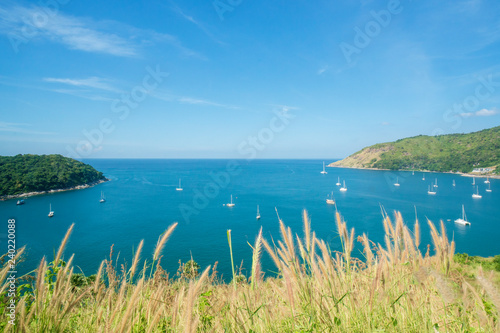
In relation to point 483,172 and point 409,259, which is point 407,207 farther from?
point 483,172

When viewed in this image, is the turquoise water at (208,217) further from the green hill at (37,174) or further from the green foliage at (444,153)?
the green foliage at (444,153)

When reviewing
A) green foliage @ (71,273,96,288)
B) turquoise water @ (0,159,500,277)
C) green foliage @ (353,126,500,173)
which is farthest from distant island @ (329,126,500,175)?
green foliage @ (71,273,96,288)

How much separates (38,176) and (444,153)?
17266cm

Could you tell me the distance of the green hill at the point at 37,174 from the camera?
2596 inches

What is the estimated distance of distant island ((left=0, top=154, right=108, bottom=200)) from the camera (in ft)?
216

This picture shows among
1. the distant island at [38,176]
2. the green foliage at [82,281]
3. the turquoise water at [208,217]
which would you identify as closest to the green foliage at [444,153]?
the turquoise water at [208,217]

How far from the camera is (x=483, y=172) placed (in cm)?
10119

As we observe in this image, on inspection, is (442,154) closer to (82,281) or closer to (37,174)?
(82,281)

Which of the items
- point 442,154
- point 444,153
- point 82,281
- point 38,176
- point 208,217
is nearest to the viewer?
point 82,281

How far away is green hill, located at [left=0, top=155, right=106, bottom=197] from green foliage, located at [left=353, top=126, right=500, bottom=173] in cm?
14843

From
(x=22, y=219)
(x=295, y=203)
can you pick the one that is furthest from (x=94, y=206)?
(x=295, y=203)

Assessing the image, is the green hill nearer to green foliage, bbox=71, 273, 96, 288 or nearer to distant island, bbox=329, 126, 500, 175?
green foliage, bbox=71, 273, 96, 288

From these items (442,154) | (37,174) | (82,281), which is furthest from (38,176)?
(442,154)

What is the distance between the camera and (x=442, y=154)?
5059 inches
